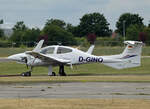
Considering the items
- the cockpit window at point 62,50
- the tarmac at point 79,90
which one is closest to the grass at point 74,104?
the tarmac at point 79,90

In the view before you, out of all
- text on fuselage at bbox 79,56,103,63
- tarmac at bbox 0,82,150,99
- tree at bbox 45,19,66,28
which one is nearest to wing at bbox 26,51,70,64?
text on fuselage at bbox 79,56,103,63

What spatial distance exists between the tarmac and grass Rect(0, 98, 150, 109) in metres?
1.39

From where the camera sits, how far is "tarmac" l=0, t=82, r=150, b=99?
18.1 m

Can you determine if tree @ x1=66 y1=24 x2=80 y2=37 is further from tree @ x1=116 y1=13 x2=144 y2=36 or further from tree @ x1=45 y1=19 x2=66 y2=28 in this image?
tree @ x1=116 y1=13 x2=144 y2=36

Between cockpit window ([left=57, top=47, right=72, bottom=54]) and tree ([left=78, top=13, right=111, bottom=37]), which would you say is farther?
tree ([left=78, top=13, right=111, bottom=37])

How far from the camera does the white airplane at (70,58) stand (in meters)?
32.4

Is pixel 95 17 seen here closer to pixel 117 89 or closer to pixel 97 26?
pixel 97 26

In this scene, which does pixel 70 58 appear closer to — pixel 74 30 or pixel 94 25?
pixel 74 30

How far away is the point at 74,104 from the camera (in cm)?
1544

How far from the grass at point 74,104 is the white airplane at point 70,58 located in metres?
15.9

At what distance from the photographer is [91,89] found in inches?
803

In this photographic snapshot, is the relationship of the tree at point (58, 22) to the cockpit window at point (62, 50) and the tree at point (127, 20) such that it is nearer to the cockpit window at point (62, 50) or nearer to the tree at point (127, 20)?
the tree at point (127, 20)

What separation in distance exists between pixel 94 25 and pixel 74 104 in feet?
364

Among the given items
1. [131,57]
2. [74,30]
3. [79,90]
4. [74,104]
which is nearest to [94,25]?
[74,30]
